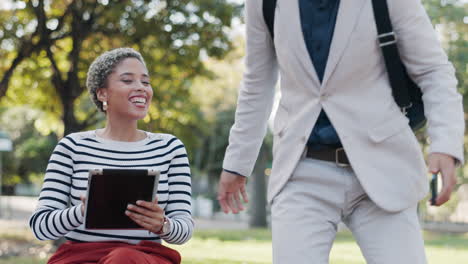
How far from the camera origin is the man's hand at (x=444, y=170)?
8.61 feet

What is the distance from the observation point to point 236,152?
3.33 meters

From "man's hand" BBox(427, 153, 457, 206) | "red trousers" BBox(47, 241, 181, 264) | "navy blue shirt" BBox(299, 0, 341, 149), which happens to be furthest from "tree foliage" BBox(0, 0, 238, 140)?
"man's hand" BBox(427, 153, 457, 206)

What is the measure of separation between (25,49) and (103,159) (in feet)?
34.7

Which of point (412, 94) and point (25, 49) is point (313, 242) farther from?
point (25, 49)

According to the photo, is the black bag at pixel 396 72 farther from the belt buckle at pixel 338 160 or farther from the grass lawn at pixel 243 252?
the grass lawn at pixel 243 252

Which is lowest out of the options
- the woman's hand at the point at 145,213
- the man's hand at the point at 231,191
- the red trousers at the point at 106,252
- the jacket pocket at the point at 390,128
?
the red trousers at the point at 106,252

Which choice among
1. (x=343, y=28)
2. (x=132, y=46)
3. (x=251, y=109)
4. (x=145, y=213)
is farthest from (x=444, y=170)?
(x=132, y=46)

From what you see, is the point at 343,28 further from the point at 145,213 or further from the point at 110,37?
the point at 110,37

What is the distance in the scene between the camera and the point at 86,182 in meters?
3.79

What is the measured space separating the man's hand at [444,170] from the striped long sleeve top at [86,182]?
56.0 inches

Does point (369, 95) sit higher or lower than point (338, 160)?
higher

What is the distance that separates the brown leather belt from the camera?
9.84 feet

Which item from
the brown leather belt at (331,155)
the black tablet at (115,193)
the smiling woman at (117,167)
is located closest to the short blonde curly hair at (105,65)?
the smiling woman at (117,167)

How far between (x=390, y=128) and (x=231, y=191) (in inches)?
32.5
